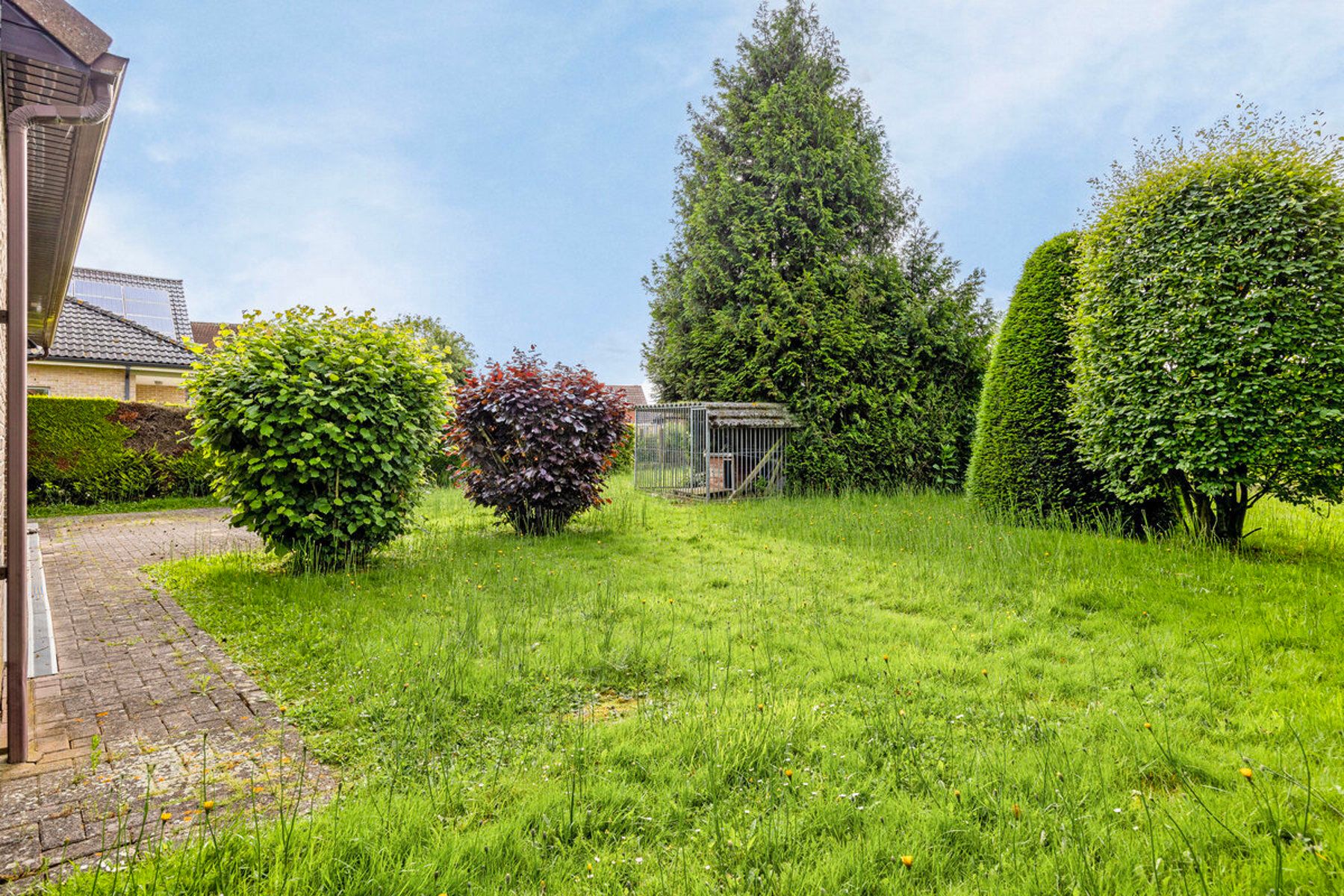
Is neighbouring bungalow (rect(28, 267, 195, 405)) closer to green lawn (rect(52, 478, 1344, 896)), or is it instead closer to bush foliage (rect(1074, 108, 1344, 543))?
green lawn (rect(52, 478, 1344, 896))

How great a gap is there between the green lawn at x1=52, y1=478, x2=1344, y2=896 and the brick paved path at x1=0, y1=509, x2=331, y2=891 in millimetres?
220

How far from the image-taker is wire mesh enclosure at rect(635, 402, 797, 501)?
43.7 feet

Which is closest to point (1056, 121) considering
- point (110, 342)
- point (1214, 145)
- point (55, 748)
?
point (1214, 145)

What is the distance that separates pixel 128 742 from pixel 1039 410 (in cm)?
943

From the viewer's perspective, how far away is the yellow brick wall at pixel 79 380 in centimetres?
1722

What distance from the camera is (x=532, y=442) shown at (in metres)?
9.06

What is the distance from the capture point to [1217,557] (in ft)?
20.7

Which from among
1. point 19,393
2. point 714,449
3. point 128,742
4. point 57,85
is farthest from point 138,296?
point 128,742

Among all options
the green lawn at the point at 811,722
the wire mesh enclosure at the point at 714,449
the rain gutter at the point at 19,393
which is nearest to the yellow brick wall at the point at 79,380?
the wire mesh enclosure at the point at 714,449

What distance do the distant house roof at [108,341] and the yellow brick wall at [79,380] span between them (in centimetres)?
42

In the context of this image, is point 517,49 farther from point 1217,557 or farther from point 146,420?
point 1217,557

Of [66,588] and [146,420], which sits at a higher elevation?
[146,420]

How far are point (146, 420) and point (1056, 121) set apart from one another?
1711cm

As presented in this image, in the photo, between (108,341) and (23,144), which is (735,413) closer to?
(23,144)
